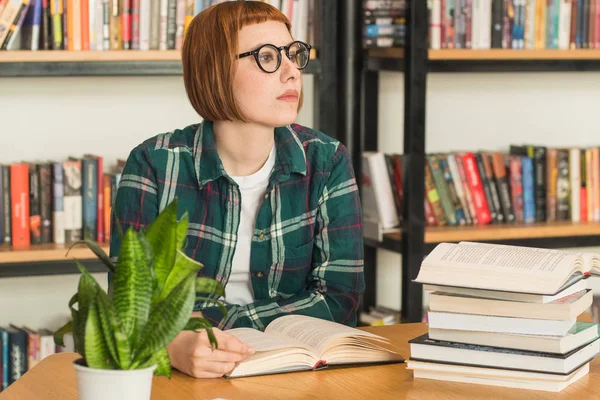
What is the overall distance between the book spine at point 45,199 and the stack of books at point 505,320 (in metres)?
1.47

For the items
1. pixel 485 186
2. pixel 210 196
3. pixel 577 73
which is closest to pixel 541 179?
pixel 485 186

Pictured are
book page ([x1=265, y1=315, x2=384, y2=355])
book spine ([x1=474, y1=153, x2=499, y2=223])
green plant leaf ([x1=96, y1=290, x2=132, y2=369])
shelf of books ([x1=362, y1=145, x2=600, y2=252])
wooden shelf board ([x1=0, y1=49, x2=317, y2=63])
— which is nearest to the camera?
green plant leaf ([x1=96, y1=290, x2=132, y2=369])

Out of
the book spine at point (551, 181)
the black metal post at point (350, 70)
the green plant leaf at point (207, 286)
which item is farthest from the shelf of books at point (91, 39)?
the green plant leaf at point (207, 286)

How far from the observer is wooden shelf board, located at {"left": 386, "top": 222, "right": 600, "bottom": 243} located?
275cm

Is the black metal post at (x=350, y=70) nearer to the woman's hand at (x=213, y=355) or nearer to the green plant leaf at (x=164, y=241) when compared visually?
the woman's hand at (x=213, y=355)

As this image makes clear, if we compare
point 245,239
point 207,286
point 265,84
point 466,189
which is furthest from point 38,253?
point 207,286

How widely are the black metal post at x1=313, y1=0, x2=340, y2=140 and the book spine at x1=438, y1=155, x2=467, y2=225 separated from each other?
0.34m

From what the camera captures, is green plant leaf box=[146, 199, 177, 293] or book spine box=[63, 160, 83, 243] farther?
book spine box=[63, 160, 83, 243]

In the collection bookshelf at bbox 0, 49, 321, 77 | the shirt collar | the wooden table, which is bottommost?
the wooden table

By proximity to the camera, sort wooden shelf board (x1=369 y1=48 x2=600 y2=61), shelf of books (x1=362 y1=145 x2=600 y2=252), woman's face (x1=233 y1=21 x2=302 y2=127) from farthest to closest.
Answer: shelf of books (x1=362 y1=145 x2=600 y2=252), wooden shelf board (x1=369 y1=48 x2=600 y2=61), woman's face (x1=233 y1=21 x2=302 y2=127)

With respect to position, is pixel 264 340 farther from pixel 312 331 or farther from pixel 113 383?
pixel 113 383

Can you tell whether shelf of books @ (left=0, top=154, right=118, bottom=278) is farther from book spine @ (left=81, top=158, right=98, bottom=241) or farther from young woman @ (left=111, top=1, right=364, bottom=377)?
young woman @ (left=111, top=1, right=364, bottom=377)

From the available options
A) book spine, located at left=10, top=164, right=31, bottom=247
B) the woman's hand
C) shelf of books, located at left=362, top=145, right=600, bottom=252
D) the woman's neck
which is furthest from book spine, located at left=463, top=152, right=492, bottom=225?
the woman's hand

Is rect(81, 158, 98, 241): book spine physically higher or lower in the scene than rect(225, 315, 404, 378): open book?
higher
